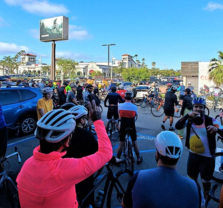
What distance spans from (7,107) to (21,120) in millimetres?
727

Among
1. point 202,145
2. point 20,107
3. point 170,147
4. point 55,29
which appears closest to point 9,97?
point 20,107

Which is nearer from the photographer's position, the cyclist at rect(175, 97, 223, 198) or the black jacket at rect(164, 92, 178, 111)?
the cyclist at rect(175, 97, 223, 198)

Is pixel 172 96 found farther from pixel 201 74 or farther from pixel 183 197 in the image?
pixel 201 74

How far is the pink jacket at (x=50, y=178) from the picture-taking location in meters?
1.45

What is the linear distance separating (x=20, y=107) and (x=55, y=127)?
22.1ft

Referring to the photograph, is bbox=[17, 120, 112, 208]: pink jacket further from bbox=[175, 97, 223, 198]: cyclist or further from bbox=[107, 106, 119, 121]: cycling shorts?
bbox=[107, 106, 119, 121]: cycling shorts

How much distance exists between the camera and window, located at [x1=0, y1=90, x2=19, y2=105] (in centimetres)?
734

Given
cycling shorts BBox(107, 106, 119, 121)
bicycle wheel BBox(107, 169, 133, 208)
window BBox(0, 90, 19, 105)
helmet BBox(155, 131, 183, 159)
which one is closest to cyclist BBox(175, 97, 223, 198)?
bicycle wheel BBox(107, 169, 133, 208)

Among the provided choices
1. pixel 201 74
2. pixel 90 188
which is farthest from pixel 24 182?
pixel 201 74

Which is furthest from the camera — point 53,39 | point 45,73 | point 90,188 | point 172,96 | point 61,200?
point 45,73

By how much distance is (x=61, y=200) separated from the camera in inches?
59.6

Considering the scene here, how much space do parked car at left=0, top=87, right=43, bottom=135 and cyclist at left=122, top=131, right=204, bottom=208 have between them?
21.8 ft

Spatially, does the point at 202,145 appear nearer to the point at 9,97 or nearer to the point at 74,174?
the point at 74,174

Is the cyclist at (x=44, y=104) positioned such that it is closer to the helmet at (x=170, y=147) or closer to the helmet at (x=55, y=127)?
the helmet at (x=55, y=127)
